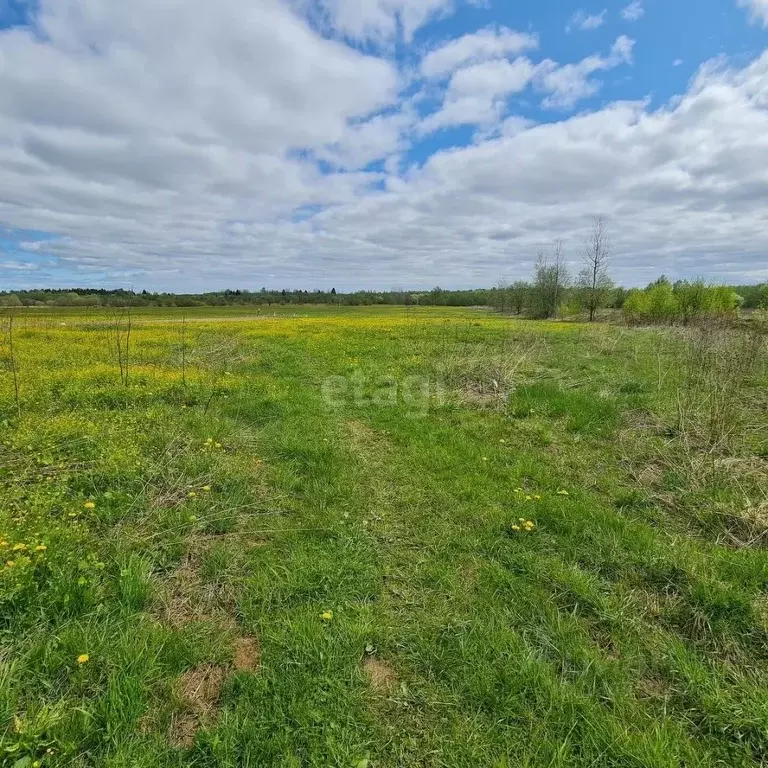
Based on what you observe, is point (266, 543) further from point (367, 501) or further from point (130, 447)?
point (130, 447)

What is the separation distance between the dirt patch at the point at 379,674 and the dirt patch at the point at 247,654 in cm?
81

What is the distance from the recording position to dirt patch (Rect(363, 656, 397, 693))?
2799 millimetres

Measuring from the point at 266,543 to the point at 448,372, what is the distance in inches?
355

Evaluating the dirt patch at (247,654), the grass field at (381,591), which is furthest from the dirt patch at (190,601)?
the dirt patch at (247,654)

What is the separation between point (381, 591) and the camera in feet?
12.3

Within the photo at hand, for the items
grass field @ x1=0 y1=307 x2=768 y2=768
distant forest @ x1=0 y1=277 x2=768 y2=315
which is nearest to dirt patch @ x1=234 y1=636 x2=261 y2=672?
grass field @ x1=0 y1=307 x2=768 y2=768

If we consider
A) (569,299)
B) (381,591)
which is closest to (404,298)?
(569,299)

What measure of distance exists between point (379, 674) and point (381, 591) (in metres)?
0.85

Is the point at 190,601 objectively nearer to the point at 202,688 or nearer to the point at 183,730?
the point at 202,688

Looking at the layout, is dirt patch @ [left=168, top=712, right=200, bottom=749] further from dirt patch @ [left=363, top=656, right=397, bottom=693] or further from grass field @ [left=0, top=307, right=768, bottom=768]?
dirt patch @ [left=363, top=656, right=397, bottom=693]

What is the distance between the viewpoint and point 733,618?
3223 mm

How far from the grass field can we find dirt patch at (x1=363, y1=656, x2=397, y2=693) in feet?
0.08

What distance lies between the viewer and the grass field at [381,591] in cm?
245

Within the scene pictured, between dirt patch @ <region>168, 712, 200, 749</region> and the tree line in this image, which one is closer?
dirt patch @ <region>168, 712, 200, 749</region>
